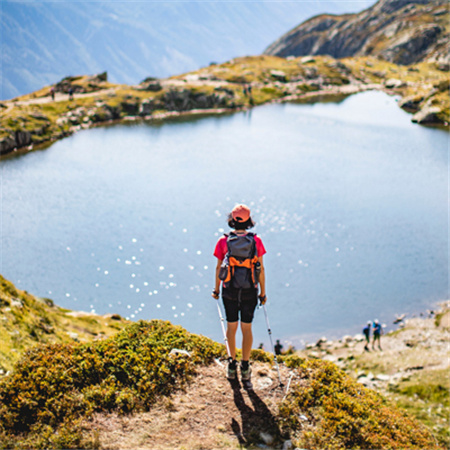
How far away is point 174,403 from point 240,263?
403cm

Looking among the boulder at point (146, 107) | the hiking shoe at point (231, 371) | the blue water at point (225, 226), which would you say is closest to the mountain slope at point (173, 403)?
the hiking shoe at point (231, 371)

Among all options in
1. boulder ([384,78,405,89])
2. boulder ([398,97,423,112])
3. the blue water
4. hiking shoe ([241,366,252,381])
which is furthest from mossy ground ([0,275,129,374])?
boulder ([384,78,405,89])

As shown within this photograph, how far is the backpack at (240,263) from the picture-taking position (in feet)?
34.9

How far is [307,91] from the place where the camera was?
577 feet

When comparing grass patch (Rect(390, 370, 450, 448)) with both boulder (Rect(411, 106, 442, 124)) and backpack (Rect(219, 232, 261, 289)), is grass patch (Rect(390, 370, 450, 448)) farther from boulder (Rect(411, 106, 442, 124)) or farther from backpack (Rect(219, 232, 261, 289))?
boulder (Rect(411, 106, 442, 124))

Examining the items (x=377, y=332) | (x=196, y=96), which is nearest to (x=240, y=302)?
(x=377, y=332)

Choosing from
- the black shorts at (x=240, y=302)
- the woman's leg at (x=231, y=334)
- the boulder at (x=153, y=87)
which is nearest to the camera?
the black shorts at (x=240, y=302)

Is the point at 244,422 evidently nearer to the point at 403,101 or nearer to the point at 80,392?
the point at 80,392

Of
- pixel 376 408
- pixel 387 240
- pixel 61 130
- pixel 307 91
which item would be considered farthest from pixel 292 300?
pixel 307 91

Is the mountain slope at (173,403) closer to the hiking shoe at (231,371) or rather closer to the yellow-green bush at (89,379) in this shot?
the yellow-green bush at (89,379)

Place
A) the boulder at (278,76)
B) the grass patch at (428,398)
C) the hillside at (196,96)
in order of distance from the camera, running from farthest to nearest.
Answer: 1. the boulder at (278,76)
2. the hillside at (196,96)
3. the grass patch at (428,398)

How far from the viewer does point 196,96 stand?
14400cm

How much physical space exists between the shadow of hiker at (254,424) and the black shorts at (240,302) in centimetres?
210

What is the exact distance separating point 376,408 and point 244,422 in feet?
13.1
